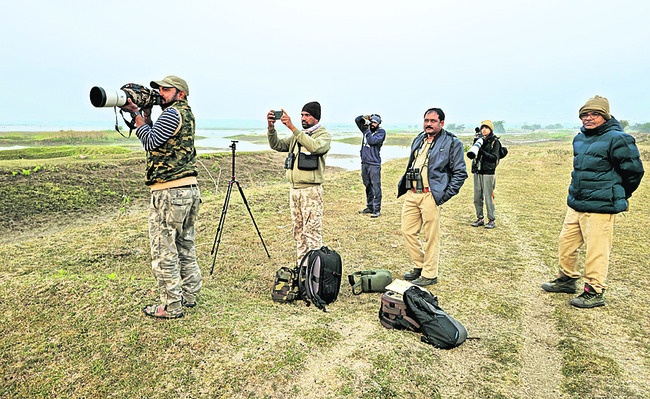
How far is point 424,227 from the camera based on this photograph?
17.0ft

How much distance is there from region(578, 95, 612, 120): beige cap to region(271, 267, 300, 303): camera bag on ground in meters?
4.14

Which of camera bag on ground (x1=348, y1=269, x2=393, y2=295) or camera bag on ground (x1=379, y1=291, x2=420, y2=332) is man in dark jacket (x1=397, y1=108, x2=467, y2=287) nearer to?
camera bag on ground (x1=348, y1=269, x2=393, y2=295)

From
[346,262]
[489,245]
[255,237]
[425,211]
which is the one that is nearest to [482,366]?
[425,211]

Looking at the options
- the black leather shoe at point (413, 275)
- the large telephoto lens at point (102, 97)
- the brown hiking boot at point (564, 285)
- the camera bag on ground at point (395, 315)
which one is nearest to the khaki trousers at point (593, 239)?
the brown hiking boot at point (564, 285)

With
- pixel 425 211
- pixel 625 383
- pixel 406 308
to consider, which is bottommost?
pixel 625 383

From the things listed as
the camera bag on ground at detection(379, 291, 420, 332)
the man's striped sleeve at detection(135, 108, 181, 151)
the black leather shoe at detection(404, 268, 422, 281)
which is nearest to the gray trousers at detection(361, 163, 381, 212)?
the black leather shoe at detection(404, 268, 422, 281)

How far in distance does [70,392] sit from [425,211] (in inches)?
171

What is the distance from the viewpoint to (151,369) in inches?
129

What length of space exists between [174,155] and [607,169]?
16.4ft

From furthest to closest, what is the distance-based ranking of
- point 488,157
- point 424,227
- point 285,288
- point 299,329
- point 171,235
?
point 488,157 → point 424,227 → point 285,288 → point 299,329 → point 171,235

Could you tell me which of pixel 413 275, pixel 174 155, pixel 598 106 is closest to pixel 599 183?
pixel 598 106

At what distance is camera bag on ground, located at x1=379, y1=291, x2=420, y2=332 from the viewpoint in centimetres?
399

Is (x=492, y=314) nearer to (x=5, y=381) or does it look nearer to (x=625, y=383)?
(x=625, y=383)

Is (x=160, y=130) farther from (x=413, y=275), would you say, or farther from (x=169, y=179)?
(x=413, y=275)
